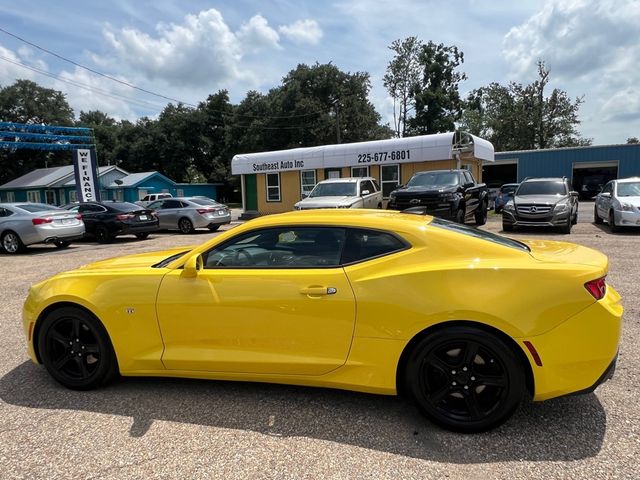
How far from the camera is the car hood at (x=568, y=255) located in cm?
290

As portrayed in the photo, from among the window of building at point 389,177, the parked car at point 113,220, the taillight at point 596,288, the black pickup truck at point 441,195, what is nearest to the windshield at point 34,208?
the parked car at point 113,220

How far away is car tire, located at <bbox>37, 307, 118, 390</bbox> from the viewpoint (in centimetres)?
352

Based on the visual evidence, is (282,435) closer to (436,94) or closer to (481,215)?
(481,215)

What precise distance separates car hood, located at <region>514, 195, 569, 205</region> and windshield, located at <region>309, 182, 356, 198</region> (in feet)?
16.3

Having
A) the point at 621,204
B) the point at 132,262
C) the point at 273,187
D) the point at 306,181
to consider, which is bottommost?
the point at 621,204

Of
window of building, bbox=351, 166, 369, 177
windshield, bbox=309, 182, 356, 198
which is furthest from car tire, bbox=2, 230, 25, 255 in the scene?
window of building, bbox=351, 166, 369, 177

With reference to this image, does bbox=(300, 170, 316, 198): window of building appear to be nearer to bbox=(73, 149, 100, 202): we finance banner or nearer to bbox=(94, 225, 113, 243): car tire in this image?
bbox=(94, 225, 113, 243): car tire

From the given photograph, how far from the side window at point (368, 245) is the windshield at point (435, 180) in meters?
10.8

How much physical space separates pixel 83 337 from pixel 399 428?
2.55 meters

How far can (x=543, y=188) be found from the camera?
13859 mm

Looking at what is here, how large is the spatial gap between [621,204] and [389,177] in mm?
9321

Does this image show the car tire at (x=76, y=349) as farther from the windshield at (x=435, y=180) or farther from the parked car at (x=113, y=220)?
the parked car at (x=113, y=220)

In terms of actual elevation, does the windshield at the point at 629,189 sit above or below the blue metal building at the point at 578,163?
below

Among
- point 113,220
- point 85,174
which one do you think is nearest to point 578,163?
point 113,220
